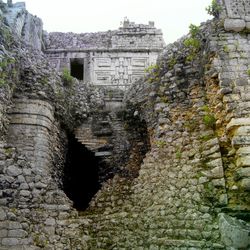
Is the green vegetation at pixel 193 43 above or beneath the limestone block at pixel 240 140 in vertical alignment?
above

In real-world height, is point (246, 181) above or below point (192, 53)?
below

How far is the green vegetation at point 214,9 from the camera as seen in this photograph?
862 cm

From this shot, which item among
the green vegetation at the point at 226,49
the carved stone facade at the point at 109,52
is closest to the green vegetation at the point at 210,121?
the green vegetation at the point at 226,49

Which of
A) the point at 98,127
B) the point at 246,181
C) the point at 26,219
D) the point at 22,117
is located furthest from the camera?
the point at 98,127

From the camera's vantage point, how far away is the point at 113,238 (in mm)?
6988

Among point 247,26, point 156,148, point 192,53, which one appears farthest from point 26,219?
point 247,26

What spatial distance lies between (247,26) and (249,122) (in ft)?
7.20

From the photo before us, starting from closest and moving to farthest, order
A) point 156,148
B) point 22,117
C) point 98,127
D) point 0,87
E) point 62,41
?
1. point 156,148
2. point 0,87
3. point 22,117
4. point 98,127
5. point 62,41

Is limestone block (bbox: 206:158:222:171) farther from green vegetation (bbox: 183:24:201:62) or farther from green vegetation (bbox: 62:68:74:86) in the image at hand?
green vegetation (bbox: 62:68:74:86)

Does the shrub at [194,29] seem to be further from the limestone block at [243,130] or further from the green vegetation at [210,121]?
the limestone block at [243,130]

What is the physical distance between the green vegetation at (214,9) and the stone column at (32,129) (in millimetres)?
3948

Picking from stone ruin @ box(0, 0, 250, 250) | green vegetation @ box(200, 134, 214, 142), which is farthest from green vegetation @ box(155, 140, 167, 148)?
green vegetation @ box(200, 134, 214, 142)

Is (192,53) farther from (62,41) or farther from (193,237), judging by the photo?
(62,41)

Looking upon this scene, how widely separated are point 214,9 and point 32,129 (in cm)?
441
